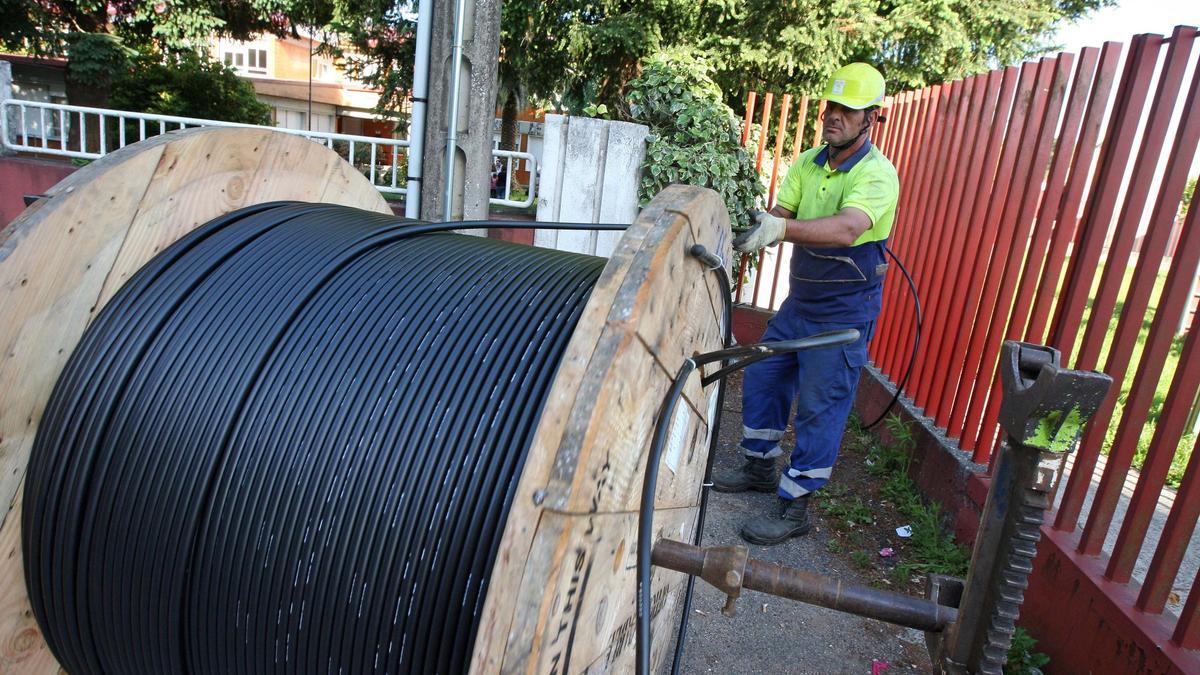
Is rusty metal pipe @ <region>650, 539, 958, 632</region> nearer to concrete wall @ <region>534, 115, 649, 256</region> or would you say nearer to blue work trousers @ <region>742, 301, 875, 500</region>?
blue work trousers @ <region>742, 301, 875, 500</region>

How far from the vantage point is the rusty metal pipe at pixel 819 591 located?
56.9 inches

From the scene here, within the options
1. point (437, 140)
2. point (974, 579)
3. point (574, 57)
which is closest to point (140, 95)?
point (574, 57)

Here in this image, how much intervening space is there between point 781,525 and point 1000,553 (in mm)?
2338

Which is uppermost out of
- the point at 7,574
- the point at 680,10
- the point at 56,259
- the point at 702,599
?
the point at 680,10

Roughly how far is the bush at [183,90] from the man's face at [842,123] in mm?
A: 17045

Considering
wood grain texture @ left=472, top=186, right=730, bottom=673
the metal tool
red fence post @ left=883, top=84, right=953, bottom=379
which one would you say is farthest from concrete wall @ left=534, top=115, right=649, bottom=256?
the metal tool

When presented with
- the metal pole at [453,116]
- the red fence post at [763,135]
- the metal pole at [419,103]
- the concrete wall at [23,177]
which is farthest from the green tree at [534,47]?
the metal pole at [453,116]

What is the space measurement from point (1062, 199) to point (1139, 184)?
0.56 meters

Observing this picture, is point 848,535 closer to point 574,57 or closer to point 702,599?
point 702,599

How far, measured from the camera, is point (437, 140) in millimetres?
5316

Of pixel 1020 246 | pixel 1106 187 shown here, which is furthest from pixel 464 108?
pixel 1106 187

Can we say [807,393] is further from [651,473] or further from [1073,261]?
[651,473]

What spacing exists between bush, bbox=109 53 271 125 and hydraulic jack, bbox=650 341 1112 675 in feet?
61.2

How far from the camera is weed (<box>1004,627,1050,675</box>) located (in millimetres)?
2646
